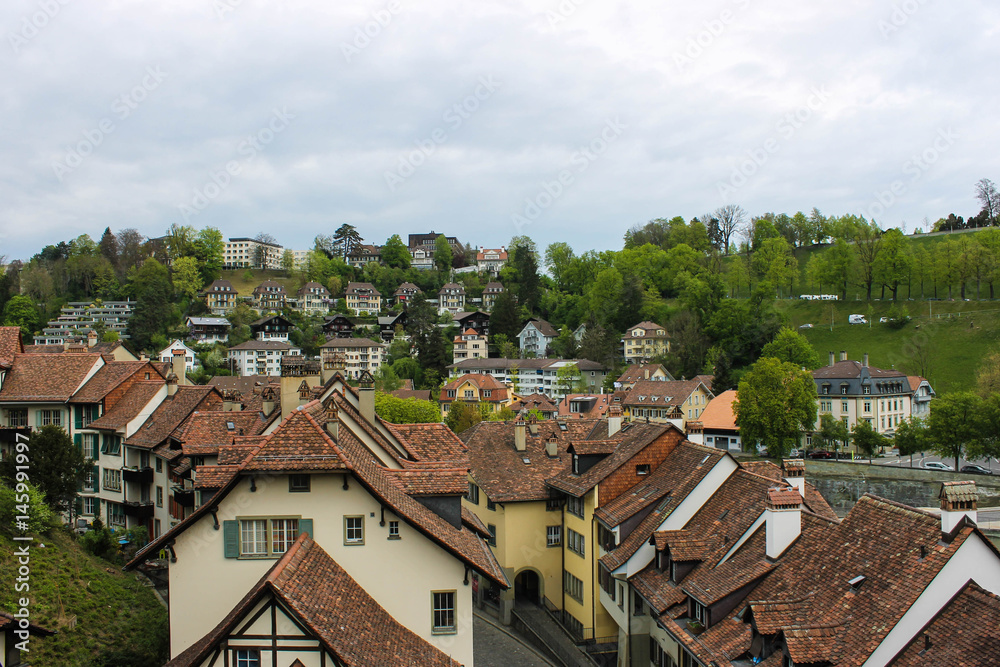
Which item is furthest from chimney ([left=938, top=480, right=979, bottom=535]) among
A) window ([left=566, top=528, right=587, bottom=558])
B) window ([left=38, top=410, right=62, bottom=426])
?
window ([left=38, top=410, right=62, bottom=426])

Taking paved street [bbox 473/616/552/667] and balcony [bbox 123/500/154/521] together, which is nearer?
paved street [bbox 473/616/552/667]

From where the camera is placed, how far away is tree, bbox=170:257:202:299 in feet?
541

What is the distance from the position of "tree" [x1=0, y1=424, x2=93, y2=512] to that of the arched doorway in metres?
19.7

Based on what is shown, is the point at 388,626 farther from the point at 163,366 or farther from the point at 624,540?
the point at 163,366

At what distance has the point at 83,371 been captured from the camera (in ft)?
132

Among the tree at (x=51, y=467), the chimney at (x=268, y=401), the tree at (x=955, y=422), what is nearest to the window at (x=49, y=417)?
the tree at (x=51, y=467)

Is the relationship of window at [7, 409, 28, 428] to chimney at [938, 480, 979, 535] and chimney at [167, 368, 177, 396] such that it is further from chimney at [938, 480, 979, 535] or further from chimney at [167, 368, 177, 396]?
chimney at [938, 480, 979, 535]

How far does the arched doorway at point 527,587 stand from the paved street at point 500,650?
366cm

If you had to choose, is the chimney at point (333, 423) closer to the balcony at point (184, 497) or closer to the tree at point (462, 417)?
the balcony at point (184, 497)

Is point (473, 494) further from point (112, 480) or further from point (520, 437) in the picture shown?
point (112, 480)

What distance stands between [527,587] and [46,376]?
2746cm

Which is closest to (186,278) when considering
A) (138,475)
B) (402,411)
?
(402,411)

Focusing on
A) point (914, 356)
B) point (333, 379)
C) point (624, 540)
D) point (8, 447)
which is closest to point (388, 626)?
point (333, 379)

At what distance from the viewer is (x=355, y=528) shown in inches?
628
